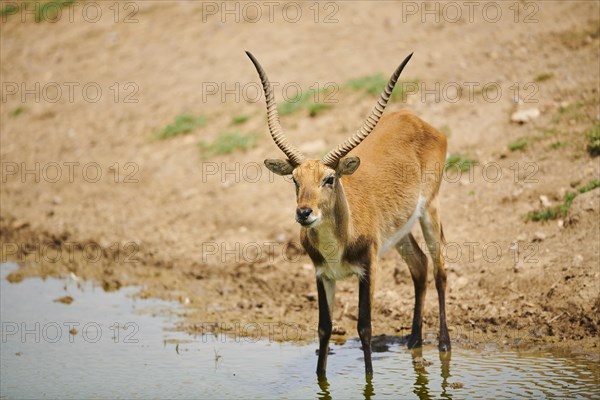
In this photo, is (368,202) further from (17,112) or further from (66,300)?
(17,112)

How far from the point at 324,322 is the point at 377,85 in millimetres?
7342

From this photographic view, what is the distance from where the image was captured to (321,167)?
8.08 meters

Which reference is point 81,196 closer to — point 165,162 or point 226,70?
point 165,162

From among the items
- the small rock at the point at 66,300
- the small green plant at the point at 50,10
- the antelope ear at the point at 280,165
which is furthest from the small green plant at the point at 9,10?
the antelope ear at the point at 280,165

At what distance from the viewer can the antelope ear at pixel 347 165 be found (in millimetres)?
8133

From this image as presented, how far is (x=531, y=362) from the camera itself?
333 inches

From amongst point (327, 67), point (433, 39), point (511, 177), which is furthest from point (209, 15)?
point (511, 177)

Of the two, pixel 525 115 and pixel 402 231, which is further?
pixel 525 115

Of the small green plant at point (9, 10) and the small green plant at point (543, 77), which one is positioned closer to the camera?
the small green plant at point (543, 77)

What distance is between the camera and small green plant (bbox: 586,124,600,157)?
1159cm

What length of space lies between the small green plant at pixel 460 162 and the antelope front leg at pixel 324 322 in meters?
4.72

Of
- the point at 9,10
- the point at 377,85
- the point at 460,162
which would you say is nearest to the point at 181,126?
the point at 377,85

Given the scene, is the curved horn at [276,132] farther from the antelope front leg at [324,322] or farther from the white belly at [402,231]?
the white belly at [402,231]

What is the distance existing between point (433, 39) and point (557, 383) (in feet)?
31.9
